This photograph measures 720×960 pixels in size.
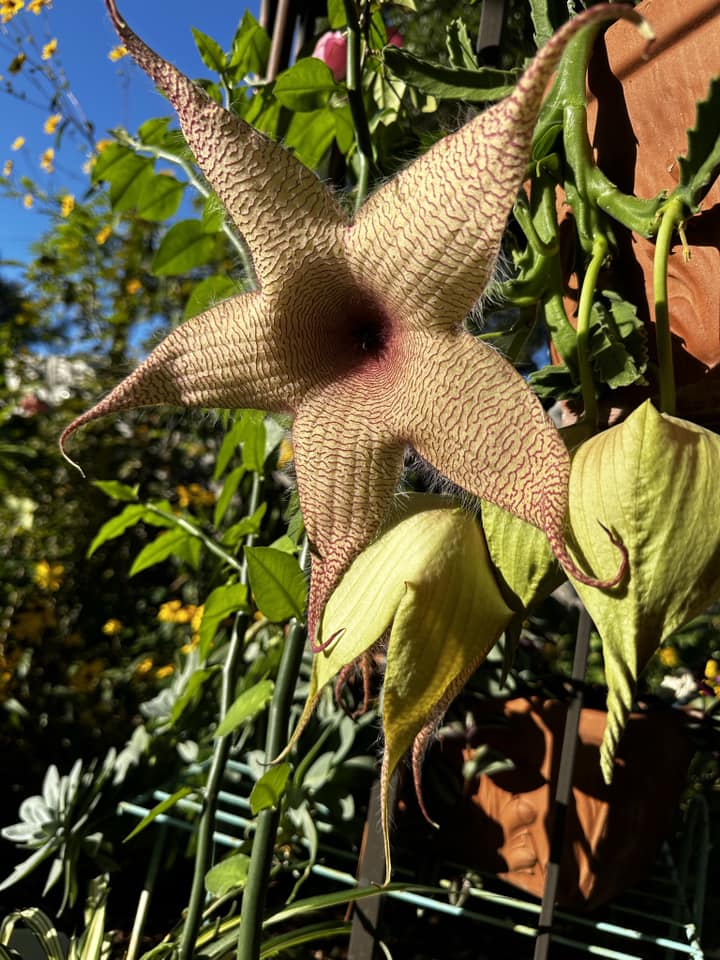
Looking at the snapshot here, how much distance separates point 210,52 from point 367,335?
0.46 metres

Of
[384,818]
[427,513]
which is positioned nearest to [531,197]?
[427,513]

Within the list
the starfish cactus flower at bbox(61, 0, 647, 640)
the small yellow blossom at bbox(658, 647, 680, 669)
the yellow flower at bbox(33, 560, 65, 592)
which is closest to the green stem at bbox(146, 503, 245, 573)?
the starfish cactus flower at bbox(61, 0, 647, 640)

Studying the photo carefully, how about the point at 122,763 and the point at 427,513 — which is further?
the point at 122,763

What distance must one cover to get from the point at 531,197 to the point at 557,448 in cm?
29

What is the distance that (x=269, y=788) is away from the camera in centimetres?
52

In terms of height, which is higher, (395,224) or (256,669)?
(395,224)

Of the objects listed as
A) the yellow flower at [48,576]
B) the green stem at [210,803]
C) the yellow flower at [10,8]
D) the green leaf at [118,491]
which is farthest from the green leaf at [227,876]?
the yellow flower at [48,576]

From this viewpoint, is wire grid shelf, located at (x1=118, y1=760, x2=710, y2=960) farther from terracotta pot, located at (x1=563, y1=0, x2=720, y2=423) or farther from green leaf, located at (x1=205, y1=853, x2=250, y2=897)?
terracotta pot, located at (x1=563, y1=0, x2=720, y2=423)

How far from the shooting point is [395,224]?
12.5 inches

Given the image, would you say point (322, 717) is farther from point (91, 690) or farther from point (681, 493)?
point (91, 690)

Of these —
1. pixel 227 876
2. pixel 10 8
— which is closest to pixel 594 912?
pixel 227 876

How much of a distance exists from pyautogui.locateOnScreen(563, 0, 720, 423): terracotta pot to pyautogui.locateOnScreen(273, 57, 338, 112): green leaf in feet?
0.76

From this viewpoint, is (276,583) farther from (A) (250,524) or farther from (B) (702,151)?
(B) (702,151)

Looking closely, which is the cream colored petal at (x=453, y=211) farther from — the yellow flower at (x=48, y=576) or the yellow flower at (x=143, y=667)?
the yellow flower at (x=48, y=576)
